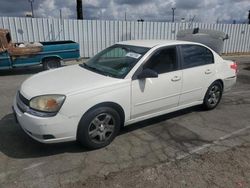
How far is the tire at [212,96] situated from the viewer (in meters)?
5.01

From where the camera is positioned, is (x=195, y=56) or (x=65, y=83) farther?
(x=195, y=56)

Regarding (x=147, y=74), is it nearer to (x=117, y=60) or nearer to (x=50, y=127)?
(x=117, y=60)

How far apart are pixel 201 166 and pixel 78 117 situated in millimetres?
1810

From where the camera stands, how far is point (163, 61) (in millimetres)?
4109

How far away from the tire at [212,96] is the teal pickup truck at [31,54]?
20.9 feet

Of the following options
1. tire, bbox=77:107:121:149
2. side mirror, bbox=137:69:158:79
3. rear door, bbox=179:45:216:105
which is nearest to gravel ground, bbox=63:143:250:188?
tire, bbox=77:107:121:149

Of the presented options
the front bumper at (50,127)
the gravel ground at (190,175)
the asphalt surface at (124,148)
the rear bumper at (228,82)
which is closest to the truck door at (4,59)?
the asphalt surface at (124,148)

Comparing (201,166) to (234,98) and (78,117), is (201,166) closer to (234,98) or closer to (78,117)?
(78,117)

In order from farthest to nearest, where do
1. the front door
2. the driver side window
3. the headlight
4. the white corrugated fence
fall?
the white corrugated fence, the driver side window, the front door, the headlight

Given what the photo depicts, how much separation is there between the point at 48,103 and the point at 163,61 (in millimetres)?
2108

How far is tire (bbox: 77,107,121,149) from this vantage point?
327 centimetres

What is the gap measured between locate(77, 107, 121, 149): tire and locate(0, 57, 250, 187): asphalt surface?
14 cm

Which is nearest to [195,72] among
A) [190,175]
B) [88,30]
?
[190,175]

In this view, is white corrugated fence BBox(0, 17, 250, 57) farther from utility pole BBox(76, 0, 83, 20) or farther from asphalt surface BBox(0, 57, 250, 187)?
asphalt surface BBox(0, 57, 250, 187)
